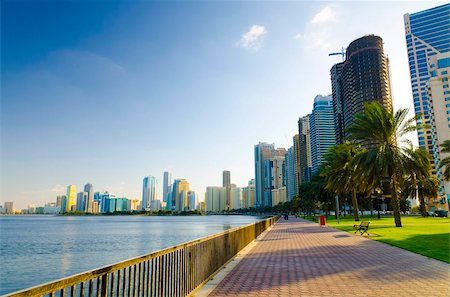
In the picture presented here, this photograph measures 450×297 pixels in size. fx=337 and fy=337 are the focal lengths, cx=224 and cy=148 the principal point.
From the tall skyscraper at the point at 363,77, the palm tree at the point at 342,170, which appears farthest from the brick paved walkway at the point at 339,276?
A: the tall skyscraper at the point at 363,77

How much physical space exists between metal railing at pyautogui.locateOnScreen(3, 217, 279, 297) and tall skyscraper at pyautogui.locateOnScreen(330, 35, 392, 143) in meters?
152

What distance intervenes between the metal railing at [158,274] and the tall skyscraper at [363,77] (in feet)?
500

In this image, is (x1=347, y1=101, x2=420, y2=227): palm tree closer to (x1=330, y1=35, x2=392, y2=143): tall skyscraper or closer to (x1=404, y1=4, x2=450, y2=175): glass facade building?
(x1=330, y1=35, x2=392, y2=143): tall skyscraper

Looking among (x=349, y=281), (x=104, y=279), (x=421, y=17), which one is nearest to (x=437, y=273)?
(x=349, y=281)

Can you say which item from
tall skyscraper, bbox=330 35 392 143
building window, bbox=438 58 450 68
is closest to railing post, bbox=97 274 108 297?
tall skyscraper, bbox=330 35 392 143

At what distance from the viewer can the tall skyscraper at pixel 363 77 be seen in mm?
156750

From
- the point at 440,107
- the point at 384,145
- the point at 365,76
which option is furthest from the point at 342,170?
the point at 365,76

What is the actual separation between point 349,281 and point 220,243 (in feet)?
11.6

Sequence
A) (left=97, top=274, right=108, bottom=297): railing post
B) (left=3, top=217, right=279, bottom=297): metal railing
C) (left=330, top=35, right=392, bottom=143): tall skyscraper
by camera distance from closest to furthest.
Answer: (left=3, top=217, right=279, bottom=297): metal railing, (left=97, top=274, right=108, bottom=297): railing post, (left=330, top=35, right=392, bottom=143): tall skyscraper

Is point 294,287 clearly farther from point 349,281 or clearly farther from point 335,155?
point 335,155

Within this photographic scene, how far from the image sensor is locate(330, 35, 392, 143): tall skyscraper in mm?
156750

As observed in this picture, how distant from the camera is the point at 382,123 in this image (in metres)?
28.3

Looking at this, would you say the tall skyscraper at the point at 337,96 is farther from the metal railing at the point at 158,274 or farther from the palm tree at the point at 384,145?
the metal railing at the point at 158,274

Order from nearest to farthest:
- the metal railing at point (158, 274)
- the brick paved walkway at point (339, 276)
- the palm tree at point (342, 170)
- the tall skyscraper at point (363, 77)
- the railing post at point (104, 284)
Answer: the metal railing at point (158, 274) → the railing post at point (104, 284) → the brick paved walkway at point (339, 276) → the palm tree at point (342, 170) → the tall skyscraper at point (363, 77)
